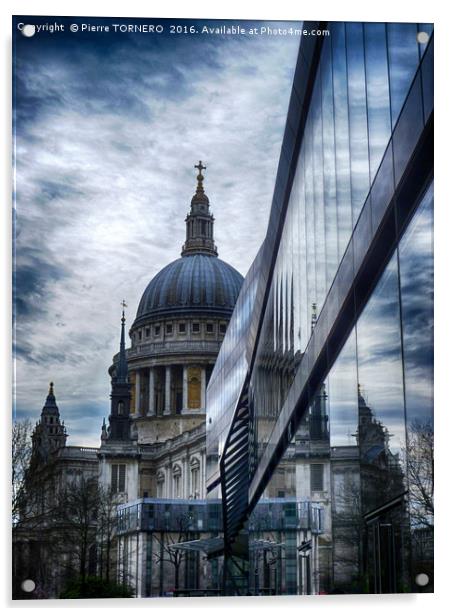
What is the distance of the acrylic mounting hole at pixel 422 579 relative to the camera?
629 inches

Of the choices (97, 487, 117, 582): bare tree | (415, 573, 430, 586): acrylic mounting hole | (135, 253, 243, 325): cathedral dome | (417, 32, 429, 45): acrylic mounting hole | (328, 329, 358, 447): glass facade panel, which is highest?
(135, 253, 243, 325): cathedral dome

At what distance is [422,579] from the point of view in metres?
16.0

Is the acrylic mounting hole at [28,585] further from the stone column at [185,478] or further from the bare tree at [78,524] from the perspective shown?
the stone column at [185,478]

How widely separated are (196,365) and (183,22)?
4945 cm

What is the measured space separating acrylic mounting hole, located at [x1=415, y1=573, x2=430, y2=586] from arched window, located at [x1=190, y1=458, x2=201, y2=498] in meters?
15.0

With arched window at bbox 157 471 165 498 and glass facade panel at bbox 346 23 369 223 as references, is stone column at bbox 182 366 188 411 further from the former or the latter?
glass facade panel at bbox 346 23 369 223

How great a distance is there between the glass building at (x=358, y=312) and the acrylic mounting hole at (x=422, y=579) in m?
0.02

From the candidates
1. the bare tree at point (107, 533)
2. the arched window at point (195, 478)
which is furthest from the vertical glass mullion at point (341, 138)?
the arched window at point (195, 478)

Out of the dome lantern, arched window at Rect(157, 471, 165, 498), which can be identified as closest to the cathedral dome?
the dome lantern

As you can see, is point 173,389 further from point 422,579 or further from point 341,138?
point 422,579

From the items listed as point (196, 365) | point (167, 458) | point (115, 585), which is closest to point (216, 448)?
point (167, 458)

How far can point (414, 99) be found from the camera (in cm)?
1455

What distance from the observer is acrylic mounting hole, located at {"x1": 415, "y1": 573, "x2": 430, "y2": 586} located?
16.0 meters
